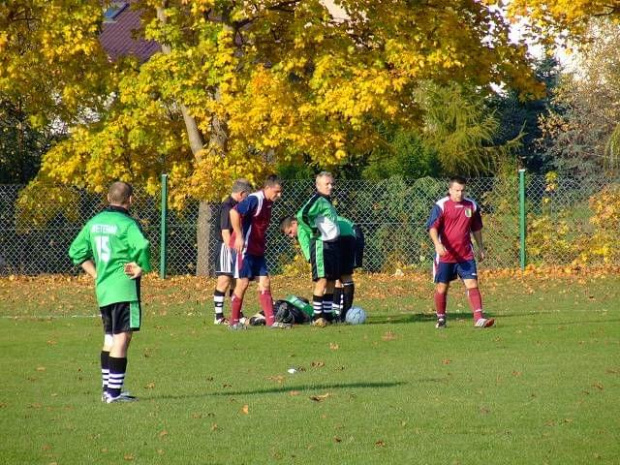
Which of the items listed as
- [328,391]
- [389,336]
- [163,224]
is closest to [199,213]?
[163,224]

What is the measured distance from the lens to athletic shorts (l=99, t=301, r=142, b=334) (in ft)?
34.3

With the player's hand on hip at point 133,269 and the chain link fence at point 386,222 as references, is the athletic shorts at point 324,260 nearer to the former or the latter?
the player's hand on hip at point 133,269

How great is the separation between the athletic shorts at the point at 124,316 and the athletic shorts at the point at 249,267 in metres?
6.12

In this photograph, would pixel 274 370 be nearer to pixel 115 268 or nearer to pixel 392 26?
pixel 115 268

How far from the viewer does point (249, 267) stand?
658 inches

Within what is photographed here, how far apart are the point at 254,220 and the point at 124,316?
6240 mm

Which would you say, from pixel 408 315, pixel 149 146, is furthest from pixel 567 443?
pixel 149 146

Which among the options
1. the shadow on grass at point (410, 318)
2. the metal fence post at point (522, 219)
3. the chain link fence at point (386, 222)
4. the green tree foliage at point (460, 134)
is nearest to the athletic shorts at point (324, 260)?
the shadow on grass at point (410, 318)

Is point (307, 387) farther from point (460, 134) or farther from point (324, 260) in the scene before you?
point (460, 134)

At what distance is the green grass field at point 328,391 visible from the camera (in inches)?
328

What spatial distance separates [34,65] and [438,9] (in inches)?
330

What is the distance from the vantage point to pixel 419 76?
85.7 feet

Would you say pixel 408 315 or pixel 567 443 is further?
pixel 408 315

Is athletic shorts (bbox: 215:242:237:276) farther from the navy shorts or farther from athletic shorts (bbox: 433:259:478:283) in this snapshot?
athletic shorts (bbox: 433:259:478:283)
